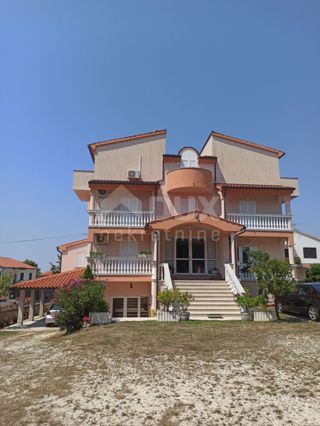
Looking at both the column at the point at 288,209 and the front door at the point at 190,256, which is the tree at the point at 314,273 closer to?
the column at the point at 288,209

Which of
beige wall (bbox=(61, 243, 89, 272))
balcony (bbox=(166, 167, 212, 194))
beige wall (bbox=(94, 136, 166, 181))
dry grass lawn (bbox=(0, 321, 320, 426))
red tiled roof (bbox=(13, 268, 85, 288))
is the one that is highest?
beige wall (bbox=(94, 136, 166, 181))

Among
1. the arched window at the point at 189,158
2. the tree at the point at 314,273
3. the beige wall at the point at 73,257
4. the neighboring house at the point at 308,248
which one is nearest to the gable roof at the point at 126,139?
the arched window at the point at 189,158

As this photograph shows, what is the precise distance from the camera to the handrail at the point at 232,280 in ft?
51.5

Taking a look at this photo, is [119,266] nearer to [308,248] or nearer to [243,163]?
[243,163]

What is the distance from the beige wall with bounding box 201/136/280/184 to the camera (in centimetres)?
2323

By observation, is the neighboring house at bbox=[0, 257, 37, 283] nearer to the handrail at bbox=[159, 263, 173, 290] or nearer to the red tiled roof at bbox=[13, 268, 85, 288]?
the red tiled roof at bbox=[13, 268, 85, 288]

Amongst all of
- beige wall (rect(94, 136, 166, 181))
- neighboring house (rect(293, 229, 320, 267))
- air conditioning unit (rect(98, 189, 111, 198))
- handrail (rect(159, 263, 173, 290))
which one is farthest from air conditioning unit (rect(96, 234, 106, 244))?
neighboring house (rect(293, 229, 320, 267))

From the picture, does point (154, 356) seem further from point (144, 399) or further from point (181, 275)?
point (181, 275)

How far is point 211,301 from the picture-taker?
1544 centimetres

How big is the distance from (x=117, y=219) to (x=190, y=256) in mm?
5548

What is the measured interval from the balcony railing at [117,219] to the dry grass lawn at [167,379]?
1003 centimetres

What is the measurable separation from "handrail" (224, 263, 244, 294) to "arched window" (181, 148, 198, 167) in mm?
8379

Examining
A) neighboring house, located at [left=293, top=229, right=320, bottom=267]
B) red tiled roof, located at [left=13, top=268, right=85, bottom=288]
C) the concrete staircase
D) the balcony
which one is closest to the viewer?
the concrete staircase

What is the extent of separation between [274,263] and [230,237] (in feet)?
17.8
